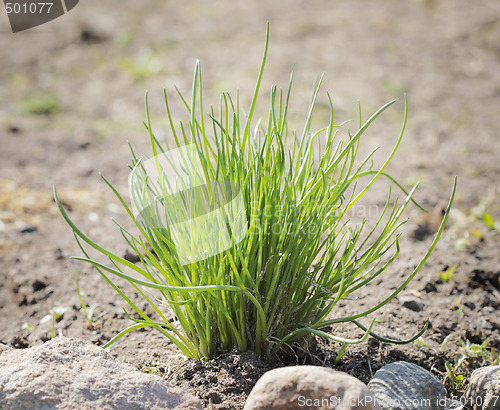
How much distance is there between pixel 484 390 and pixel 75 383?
125 cm

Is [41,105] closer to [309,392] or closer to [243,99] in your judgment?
[243,99]

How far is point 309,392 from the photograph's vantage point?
1.40m

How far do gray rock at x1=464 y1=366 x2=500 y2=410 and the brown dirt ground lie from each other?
17 cm

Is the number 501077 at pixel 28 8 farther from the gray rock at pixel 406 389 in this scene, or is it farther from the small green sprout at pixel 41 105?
the gray rock at pixel 406 389

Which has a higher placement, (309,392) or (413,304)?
(309,392)

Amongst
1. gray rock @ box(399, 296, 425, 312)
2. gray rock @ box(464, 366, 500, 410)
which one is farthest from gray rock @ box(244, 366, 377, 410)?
gray rock @ box(399, 296, 425, 312)

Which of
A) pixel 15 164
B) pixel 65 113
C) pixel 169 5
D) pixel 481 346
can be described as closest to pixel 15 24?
pixel 169 5

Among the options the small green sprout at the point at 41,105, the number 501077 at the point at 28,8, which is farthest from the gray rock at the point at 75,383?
the number 501077 at the point at 28,8

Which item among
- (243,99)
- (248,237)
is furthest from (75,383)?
(243,99)

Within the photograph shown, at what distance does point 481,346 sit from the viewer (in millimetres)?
2023

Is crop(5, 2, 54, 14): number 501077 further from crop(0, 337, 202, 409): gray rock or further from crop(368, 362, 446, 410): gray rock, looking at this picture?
crop(368, 362, 446, 410): gray rock

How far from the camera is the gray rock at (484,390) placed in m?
1.66

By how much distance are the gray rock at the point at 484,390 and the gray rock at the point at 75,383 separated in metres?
0.88

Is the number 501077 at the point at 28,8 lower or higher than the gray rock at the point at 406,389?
higher
